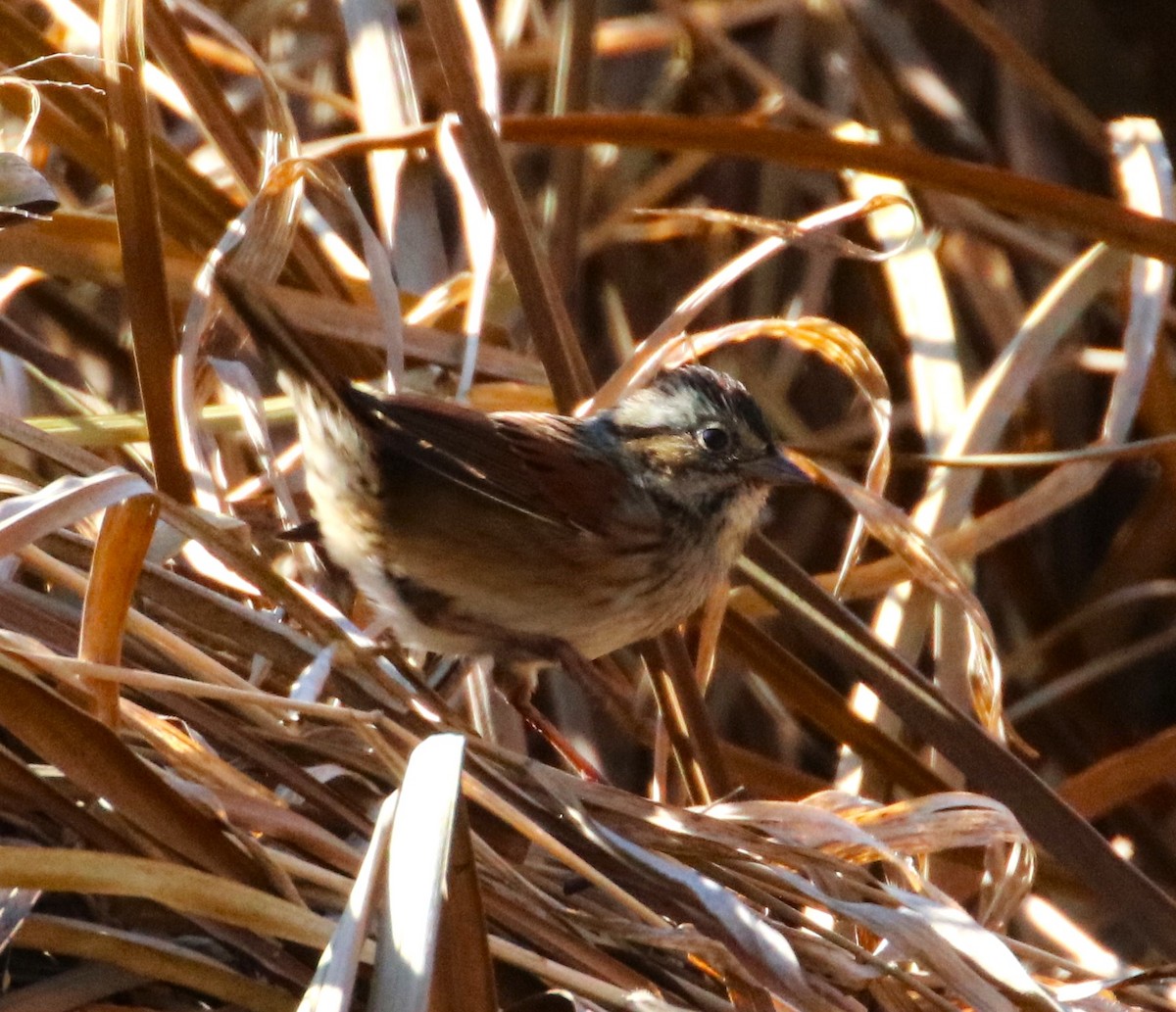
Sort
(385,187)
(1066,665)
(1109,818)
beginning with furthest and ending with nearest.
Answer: (1066,665)
(1109,818)
(385,187)

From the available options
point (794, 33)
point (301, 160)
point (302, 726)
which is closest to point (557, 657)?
point (302, 726)

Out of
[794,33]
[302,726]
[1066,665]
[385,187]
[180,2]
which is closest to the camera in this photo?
[302,726]

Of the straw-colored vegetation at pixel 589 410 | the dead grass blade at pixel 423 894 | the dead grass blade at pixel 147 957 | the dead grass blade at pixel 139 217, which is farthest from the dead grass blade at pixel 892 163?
the dead grass blade at pixel 147 957

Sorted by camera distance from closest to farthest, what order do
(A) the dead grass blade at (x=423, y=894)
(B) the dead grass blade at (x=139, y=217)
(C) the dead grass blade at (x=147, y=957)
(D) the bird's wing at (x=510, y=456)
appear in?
1. (A) the dead grass blade at (x=423, y=894)
2. (C) the dead grass blade at (x=147, y=957)
3. (B) the dead grass blade at (x=139, y=217)
4. (D) the bird's wing at (x=510, y=456)

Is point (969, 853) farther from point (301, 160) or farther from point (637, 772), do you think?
point (301, 160)

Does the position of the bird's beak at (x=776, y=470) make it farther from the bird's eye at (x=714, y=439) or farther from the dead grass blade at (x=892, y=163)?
the dead grass blade at (x=892, y=163)

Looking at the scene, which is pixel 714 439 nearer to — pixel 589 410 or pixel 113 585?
pixel 589 410
